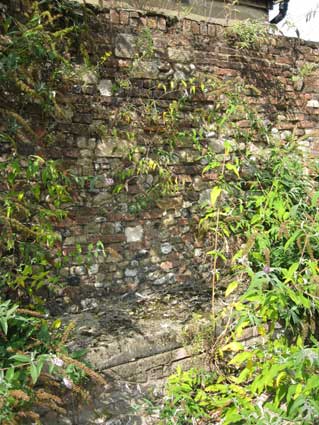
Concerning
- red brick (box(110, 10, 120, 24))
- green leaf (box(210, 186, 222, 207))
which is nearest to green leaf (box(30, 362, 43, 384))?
green leaf (box(210, 186, 222, 207))

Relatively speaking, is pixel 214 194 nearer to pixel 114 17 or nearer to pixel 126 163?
pixel 126 163

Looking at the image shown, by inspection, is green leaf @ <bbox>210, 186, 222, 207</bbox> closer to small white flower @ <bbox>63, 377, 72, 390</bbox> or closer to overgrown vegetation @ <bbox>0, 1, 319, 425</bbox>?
overgrown vegetation @ <bbox>0, 1, 319, 425</bbox>

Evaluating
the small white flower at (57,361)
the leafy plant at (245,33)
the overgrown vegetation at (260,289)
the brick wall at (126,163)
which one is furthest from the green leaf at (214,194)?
the small white flower at (57,361)

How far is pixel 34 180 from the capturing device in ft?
9.55

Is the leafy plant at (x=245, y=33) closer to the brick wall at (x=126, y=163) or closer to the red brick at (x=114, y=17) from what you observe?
the brick wall at (x=126, y=163)

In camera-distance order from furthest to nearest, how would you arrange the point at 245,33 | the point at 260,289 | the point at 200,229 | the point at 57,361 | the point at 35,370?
1. the point at 245,33
2. the point at 200,229
3. the point at 260,289
4. the point at 57,361
5. the point at 35,370

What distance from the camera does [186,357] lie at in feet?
9.85

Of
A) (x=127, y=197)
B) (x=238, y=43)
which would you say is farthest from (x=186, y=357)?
(x=238, y=43)

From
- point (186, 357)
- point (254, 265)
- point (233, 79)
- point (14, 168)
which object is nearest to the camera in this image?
point (14, 168)

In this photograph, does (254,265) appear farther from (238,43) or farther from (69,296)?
(238,43)

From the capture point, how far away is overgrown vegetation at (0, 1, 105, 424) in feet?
8.34

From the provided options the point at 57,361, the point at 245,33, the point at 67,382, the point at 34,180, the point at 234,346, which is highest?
the point at 245,33

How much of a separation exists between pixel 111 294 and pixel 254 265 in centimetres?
116

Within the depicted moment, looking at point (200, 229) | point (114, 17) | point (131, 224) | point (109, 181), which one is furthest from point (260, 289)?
point (114, 17)
